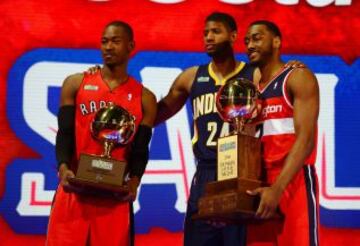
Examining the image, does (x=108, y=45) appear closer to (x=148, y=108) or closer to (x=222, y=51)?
(x=148, y=108)

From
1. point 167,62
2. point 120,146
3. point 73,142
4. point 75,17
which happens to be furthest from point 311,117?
point 75,17

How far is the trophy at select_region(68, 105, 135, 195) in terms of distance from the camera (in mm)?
3014

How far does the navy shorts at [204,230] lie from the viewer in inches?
125

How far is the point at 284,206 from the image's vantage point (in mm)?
2953

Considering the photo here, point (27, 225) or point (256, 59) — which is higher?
point (256, 59)

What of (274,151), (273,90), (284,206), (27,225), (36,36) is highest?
(36,36)

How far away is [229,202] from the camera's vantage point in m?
2.82

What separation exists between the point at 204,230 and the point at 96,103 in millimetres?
747

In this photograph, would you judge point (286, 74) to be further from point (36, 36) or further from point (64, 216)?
point (36, 36)

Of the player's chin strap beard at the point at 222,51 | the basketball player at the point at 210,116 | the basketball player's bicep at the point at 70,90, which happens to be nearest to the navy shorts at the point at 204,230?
the basketball player at the point at 210,116

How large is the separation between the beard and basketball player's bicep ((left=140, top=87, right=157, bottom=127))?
35cm

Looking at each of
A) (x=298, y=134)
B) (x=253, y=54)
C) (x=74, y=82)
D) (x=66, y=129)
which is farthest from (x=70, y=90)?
(x=298, y=134)

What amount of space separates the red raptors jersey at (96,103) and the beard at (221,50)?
0.38m

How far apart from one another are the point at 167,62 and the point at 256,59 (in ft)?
3.89
